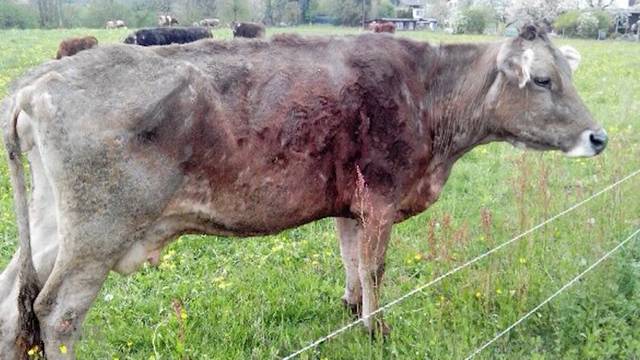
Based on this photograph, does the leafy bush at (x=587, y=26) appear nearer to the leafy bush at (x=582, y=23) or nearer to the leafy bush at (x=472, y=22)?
the leafy bush at (x=582, y=23)

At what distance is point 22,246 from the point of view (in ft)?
13.1

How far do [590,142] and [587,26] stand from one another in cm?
6063

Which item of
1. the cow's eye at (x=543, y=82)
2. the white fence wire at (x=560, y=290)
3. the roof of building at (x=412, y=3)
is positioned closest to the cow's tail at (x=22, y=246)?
the white fence wire at (x=560, y=290)

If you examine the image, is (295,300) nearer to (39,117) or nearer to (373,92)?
(373,92)

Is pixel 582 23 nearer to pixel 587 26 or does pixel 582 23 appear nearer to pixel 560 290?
pixel 587 26

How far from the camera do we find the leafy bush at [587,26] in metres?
60.0

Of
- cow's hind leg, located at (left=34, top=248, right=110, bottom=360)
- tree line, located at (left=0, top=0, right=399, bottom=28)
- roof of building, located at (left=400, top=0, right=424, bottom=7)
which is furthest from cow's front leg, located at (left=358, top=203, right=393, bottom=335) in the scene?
roof of building, located at (left=400, top=0, right=424, bottom=7)

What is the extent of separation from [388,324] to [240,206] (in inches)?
68.0

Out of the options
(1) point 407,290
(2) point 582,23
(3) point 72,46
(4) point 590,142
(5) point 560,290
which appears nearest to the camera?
(5) point 560,290

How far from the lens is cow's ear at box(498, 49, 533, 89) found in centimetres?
514

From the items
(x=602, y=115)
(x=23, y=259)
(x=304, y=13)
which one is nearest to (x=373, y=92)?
(x=23, y=259)

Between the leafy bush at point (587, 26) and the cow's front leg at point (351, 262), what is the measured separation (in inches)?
2400

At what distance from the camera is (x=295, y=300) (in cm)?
581

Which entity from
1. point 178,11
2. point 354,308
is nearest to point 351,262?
point 354,308
